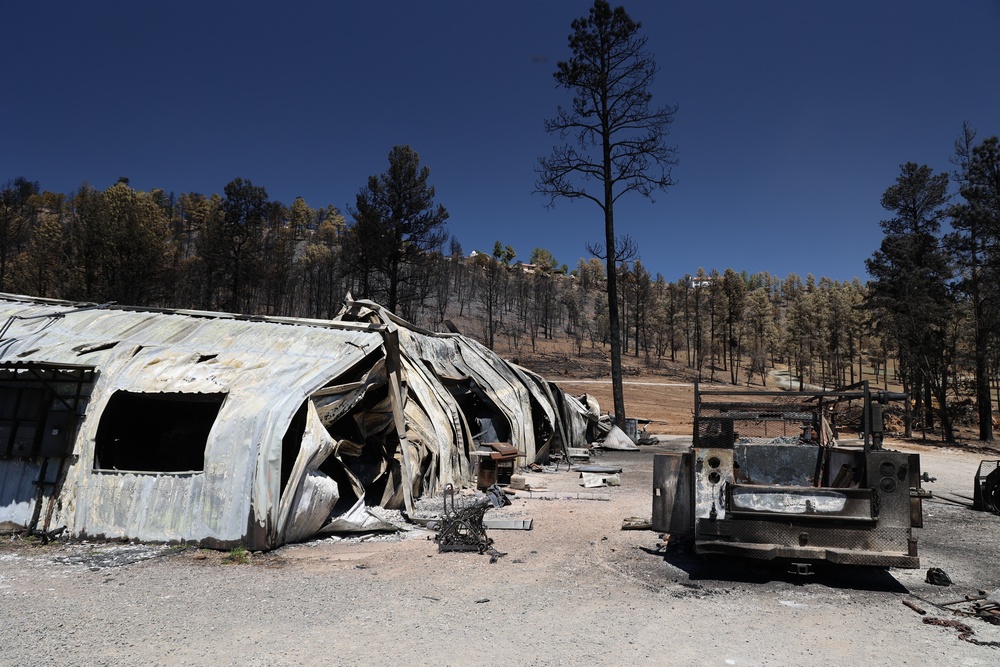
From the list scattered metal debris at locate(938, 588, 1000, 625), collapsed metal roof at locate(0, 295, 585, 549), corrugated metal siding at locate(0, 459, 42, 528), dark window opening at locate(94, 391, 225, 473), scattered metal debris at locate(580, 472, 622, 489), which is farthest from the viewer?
scattered metal debris at locate(580, 472, 622, 489)

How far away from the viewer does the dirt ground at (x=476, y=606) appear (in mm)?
4242

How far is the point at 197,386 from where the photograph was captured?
327 inches

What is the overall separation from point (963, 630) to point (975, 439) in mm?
28176

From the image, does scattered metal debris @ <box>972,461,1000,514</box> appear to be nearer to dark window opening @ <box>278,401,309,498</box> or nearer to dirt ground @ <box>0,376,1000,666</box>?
dirt ground @ <box>0,376,1000,666</box>

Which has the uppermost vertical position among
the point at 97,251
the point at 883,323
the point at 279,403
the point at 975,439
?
the point at 97,251

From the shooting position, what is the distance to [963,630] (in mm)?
4645

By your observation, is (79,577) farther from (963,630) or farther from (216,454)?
(963,630)

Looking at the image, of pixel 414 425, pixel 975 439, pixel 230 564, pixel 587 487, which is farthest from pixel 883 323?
pixel 230 564

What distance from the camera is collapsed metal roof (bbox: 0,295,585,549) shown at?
287 inches

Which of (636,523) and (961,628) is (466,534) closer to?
(636,523)

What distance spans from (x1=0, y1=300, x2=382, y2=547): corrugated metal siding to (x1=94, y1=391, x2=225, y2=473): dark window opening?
129cm

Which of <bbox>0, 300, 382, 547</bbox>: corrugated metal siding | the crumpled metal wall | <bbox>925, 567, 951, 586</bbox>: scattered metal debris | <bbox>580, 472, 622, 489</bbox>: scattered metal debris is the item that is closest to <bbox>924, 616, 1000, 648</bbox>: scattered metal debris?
<bbox>925, 567, 951, 586</bbox>: scattered metal debris

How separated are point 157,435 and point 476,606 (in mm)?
8336

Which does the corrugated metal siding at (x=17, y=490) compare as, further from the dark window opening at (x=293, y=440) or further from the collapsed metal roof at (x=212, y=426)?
the dark window opening at (x=293, y=440)
